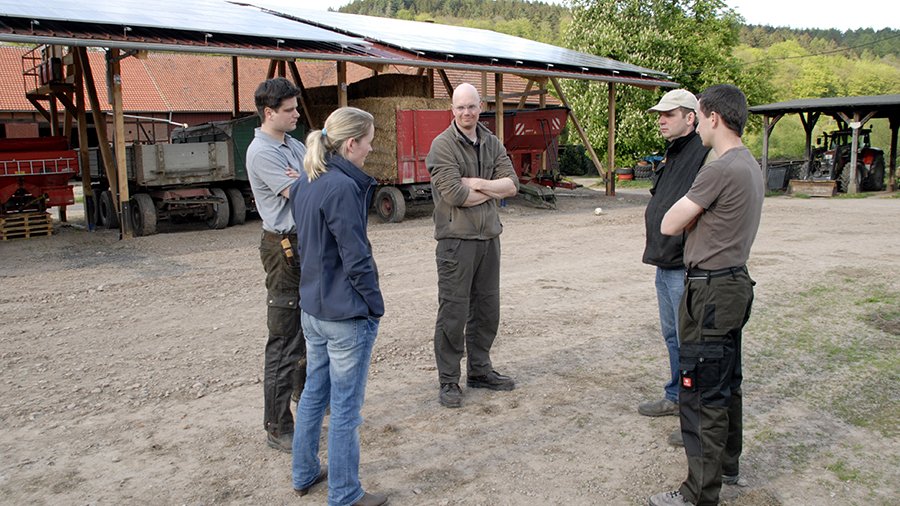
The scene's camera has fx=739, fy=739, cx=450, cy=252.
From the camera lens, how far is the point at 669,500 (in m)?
3.19

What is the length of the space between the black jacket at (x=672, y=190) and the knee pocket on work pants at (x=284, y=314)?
6.22 ft

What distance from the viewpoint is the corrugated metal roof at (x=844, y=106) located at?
62.1ft

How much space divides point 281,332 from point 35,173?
10.0m

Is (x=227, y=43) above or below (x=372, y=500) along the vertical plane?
above

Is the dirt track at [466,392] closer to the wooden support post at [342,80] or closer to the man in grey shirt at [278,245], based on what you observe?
the man in grey shirt at [278,245]

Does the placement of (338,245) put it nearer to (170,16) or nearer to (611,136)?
(170,16)

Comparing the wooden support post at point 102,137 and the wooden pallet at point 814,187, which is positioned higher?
the wooden support post at point 102,137

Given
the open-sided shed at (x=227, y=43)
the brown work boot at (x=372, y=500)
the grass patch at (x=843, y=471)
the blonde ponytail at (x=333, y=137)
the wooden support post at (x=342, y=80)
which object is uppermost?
the open-sided shed at (x=227, y=43)

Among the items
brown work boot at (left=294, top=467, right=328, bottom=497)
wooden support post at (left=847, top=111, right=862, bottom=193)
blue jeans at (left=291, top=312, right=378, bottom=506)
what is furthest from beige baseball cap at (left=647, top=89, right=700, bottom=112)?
wooden support post at (left=847, top=111, right=862, bottom=193)

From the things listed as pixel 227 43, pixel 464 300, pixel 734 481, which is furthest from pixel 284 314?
pixel 227 43

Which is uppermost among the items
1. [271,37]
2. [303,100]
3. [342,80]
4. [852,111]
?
[271,37]

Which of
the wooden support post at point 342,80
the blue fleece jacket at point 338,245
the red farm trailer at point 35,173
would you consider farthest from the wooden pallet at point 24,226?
the blue fleece jacket at point 338,245

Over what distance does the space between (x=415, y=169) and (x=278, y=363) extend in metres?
10.4

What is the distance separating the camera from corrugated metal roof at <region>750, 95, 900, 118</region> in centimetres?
1892
